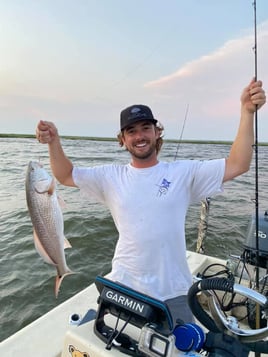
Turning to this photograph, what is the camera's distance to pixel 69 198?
10867 mm

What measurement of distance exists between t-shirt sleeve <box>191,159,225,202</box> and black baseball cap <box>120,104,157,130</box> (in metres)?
0.54

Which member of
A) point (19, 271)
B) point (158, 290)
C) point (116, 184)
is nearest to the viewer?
point (158, 290)

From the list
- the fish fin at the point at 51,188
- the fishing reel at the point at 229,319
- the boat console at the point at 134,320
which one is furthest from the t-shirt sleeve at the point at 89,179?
the fishing reel at the point at 229,319

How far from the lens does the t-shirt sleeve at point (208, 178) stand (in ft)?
7.23

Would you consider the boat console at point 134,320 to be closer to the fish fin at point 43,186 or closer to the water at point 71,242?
the fish fin at point 43,186

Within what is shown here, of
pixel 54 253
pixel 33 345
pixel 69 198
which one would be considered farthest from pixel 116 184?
pixel 69 198

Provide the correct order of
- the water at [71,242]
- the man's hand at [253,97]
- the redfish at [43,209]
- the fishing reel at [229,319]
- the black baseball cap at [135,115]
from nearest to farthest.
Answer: the fishing reel at [229,319] < the man's hand at [253,97] < the redfish at [43,209] < the black baseball cap at [135,115] < the water at [71,242]

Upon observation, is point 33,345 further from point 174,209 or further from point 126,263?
point 174,209

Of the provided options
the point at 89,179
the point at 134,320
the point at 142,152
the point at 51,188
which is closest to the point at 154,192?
the point at 142,152

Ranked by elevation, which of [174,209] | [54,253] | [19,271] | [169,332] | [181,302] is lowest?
[19,271]

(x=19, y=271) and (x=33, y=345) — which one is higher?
(x=33, y=345)

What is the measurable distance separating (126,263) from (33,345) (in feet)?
3.56

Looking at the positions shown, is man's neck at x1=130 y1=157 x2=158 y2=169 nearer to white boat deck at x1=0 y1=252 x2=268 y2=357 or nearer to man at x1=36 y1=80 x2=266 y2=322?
man at x1=36 y1=80 x2=266 y2=322

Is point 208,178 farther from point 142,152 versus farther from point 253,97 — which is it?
point 253,97
